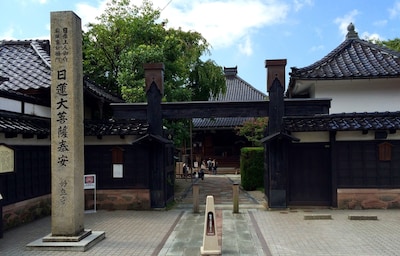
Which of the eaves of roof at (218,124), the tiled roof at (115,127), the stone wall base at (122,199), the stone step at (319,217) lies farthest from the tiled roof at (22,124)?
the eaves of roof at (218,124)

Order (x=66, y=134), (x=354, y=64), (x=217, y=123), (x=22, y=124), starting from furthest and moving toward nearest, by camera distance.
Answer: (x=217, y=123), (x=354, y=64), (x=22, y=124), (x=66, y=134)

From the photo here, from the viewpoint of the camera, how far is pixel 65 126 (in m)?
10.1

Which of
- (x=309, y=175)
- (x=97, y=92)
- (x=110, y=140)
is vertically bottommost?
(x=309, y=175)

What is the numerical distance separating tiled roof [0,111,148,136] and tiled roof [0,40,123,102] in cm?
139

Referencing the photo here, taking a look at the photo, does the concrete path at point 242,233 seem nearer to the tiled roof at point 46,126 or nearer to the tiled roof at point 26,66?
the tiled roof at point 46,126

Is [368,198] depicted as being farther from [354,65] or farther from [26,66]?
[26,66]

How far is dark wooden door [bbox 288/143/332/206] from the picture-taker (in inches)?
587

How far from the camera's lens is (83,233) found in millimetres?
10148

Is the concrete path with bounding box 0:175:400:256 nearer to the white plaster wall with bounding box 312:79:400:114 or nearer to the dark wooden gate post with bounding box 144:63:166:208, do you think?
the dark wooden gate post with bounding box 144:63:166:208

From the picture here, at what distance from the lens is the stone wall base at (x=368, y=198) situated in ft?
47.5

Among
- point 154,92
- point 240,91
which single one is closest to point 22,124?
point 154,92

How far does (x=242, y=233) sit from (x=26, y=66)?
11.2 meters

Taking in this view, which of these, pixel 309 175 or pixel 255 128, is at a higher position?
pixel 255 128

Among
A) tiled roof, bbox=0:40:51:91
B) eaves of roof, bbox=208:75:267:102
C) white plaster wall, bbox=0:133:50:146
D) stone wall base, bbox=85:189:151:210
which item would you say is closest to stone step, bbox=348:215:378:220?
stone wall base, bbox=85:189:151:210
